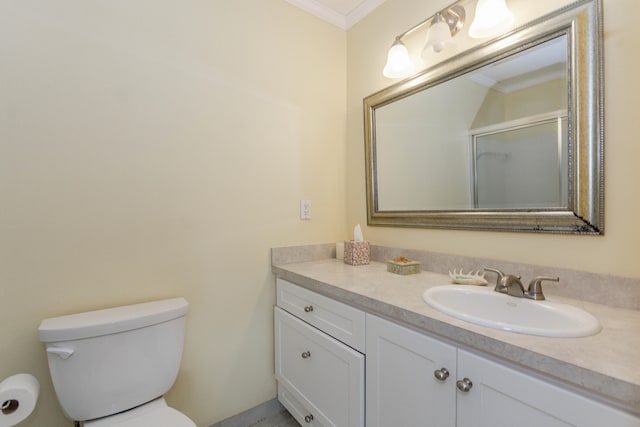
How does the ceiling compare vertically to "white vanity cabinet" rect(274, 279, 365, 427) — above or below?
above

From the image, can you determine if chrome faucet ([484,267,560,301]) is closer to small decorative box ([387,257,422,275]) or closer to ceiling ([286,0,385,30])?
small decorative box ([387,257,422,275])

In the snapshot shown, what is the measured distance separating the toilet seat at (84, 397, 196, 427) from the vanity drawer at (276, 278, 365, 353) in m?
0.58

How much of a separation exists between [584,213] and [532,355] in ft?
2.03

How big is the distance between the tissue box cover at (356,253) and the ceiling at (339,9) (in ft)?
4.62

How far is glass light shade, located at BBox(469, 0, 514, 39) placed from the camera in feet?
3.58

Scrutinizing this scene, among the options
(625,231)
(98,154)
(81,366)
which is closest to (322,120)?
(98,154)

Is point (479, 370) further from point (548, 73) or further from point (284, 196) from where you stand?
point (284, 196)

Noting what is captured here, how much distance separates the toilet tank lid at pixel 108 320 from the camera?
96cm

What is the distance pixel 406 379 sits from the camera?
0.92 metres

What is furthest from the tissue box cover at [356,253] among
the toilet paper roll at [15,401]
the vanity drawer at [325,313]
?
the toilet paper roll at [15,401]

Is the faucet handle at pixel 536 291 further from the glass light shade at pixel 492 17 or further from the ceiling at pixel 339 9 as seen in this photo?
the ceiling at pixel 339 9

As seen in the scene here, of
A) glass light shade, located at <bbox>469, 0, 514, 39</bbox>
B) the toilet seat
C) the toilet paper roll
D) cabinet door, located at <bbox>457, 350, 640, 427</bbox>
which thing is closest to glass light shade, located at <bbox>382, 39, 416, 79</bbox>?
glass light shade, located at <bbox>469, 0, 514, 39</bbox>

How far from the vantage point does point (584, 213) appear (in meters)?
0.97

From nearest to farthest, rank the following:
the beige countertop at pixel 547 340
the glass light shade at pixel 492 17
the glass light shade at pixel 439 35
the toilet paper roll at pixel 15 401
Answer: the beige countertop at pixel 547 340 < the toilet paper roll at pixel 15 401 < the glass light shade at pixel 492 17 < the glass light shade at pixel 439 35
